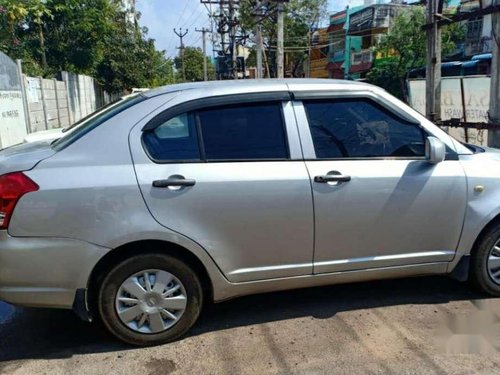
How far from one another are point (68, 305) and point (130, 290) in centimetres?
39

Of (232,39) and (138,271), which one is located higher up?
(232,39)

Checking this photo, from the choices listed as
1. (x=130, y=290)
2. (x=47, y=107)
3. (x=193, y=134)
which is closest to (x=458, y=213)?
(x=193, y=134)

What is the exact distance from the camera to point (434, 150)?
11.1 ft

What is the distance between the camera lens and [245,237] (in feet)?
10.6

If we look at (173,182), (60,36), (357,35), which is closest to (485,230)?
(173,182)

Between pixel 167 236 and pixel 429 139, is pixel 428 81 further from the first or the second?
pixel 167 236

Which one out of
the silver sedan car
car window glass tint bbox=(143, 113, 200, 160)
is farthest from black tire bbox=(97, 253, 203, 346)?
car window glass tint bbox=(143, 113, 200, 160)

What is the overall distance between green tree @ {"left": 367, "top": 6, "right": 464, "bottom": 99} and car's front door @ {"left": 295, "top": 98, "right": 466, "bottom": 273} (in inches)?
907

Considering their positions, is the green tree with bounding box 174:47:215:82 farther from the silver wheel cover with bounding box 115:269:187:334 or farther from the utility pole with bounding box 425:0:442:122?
the silver wheel cover with bounding box 115:269:187:334

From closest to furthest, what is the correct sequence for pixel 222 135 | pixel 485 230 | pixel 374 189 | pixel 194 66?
1. pixel 222 135
2. pixel 374 189
3. pixel 485 230
4. pixel 194 66

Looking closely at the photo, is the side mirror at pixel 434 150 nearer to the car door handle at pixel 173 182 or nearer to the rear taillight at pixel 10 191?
the car door handle at pixel 173 182

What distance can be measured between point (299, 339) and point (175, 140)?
157 centimetres

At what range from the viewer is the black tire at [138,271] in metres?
3.07

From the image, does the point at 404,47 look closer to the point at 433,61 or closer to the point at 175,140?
the point at 433,61
